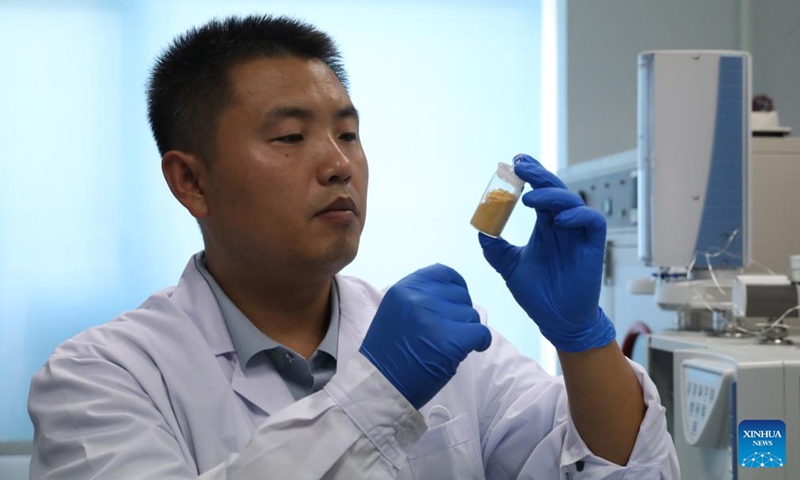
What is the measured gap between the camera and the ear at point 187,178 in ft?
4.25

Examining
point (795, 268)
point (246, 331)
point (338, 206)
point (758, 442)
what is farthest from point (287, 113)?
point (795, 268)

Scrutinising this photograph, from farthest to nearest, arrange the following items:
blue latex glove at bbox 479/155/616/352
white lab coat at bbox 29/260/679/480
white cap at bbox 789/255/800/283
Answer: white cap at bbox 789/255/800/283 < blue latex glove at bbox 479/155/616/352 < white lab coat at bbox 29/260/679/480

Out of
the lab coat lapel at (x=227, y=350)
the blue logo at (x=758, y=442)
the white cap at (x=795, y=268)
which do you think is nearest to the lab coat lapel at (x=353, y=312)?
the lab coat lapel at (x=227, y=350)

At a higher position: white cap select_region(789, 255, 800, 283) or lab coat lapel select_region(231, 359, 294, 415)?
white cap select_region(789, 255, 800, 283)

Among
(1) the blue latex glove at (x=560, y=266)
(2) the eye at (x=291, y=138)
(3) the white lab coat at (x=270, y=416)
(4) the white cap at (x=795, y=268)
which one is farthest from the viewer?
(4) the white cap at (x=795, y=268)

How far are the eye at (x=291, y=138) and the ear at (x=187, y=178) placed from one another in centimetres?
15

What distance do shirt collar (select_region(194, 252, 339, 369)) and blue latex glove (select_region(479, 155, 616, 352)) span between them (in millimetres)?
288

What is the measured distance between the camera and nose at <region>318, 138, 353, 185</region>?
1.17 meters

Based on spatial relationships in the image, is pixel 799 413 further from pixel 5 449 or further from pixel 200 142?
pixel 5 449

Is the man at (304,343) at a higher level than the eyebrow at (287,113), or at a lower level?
lower

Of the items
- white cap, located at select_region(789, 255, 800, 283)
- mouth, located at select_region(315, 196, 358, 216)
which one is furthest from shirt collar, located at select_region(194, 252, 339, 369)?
white cap, located at select_region(789, 255, 800, 283)

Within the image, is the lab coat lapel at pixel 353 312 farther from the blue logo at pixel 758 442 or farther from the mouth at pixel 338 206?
the blue logo at pixel 758 442

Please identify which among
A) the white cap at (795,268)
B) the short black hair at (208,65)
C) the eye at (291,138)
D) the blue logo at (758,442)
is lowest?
the blue logo at (758,442)

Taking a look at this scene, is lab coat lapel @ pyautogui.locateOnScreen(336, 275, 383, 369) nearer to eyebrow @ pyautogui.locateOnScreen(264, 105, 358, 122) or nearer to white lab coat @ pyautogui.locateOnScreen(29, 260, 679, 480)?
white lab coat @ pyautogui.locateOnScreen(29, 260, 679, 480)
